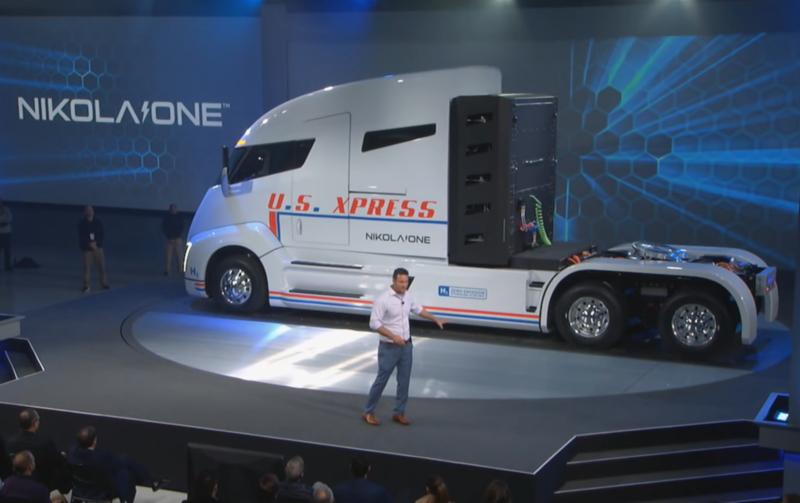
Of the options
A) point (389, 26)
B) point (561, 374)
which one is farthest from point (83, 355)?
point (389, 26)

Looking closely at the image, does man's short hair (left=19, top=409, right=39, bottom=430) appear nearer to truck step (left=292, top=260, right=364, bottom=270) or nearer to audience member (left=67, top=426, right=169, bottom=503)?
audience member (left=67, top=426, right=169, bottom=503)

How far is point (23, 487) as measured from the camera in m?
6.29

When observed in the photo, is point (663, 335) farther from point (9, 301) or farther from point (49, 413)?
point (9, 301)

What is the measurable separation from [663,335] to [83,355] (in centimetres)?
635

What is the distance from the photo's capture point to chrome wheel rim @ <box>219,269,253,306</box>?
13.0 metres

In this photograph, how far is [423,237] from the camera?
11805 mm

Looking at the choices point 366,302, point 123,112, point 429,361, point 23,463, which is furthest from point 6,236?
point 23,463

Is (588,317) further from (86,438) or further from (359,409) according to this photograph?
(86,438)

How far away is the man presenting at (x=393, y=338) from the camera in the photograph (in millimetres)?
8344

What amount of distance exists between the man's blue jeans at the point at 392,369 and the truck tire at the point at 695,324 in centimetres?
357

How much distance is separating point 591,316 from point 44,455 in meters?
6.15

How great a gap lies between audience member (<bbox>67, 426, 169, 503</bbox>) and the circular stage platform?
260cm

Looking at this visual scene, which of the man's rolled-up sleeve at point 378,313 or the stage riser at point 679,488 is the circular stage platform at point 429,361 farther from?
the stage riser at point 679,488

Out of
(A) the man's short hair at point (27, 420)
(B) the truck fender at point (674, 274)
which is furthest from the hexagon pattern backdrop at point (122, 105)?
(A) the man's short hair at point (27, 420)
